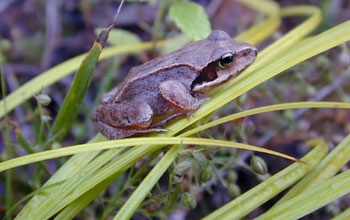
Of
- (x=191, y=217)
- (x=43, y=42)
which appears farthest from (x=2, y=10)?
(x=191, y=217)

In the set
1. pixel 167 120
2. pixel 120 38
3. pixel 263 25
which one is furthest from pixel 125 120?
pixel 263 25

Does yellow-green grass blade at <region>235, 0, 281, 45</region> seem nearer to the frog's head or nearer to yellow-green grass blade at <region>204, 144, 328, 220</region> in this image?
the frog's head

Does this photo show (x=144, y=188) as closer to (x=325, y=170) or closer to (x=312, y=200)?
(x=312, y=200)

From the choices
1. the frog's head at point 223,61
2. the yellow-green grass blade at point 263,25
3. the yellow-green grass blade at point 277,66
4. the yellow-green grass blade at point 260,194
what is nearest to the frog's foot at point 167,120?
the yellow-green grass blade at point 277,66

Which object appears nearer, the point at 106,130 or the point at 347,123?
the point at 106,130

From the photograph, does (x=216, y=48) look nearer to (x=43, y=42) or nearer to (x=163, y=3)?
(x=163, y=3)

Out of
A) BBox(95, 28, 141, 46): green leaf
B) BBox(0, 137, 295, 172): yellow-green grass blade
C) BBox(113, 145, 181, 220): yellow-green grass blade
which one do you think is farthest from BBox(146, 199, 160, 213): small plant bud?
BBox(95, 28, 141, 46): green leaf
